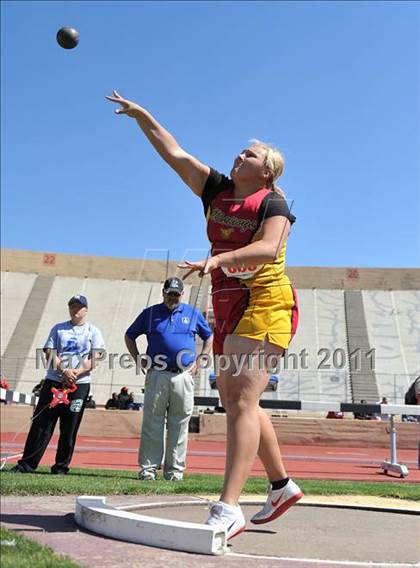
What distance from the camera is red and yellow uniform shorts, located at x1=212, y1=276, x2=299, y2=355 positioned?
308 centimetres

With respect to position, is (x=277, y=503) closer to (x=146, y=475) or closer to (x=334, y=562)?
(x=334, y=562)

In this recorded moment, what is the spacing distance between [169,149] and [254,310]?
3.19 ft

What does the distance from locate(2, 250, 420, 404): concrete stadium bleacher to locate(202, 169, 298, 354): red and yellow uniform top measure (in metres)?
25.8

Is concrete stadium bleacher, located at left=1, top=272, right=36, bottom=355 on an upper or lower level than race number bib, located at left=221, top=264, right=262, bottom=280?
upper

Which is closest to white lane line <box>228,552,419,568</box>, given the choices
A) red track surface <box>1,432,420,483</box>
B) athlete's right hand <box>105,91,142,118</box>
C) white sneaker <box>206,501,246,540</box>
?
white sneaker <box>206,501,246,540</box>

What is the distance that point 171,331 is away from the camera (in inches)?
254

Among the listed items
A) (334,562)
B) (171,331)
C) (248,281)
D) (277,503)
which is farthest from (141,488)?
(334,562)

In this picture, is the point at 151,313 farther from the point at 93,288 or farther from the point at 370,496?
the point at 93,288

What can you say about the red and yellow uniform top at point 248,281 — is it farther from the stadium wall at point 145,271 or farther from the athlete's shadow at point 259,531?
the stadium wall at point 145,271

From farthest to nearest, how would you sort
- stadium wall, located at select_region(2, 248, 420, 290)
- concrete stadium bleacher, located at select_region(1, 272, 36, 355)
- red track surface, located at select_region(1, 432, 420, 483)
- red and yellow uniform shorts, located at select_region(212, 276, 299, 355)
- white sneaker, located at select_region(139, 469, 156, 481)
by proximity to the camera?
stadium wall, located at select_region(2, 248, 420, 290)
concrete stadium bleacher, located at select_region(1, 272, 36, 355)
red track surface, located at select_region(1, 432, 420, 483)
white sneaker, located at select_region(139, 469, 156, 481)
red and yellow uniform shorts, located at select_region(212, 276, 299, 355)

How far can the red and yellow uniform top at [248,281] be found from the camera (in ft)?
10.2

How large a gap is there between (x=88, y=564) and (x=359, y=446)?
1551cm

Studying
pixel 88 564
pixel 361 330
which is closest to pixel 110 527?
pixel 88 564

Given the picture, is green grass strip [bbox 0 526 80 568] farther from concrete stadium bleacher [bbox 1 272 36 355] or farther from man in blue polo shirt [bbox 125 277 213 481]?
concrete stadium bleacher [bbox 1 272 36 355]
